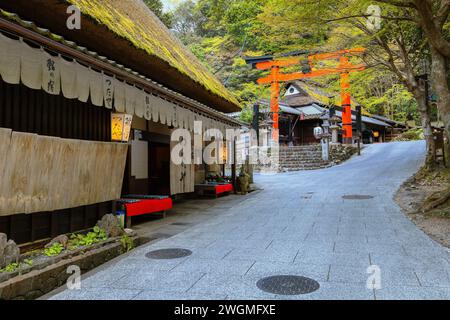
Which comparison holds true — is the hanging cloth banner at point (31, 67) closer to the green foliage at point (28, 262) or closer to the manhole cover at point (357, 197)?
the green foliage at point (28, 262)

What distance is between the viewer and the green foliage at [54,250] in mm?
5305

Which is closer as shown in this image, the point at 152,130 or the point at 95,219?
the point at 95,219

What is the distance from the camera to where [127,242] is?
22.1 ft

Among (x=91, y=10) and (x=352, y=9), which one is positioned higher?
(x=352, y=9)

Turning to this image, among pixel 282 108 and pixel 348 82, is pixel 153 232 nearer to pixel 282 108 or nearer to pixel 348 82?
pixel 348 82

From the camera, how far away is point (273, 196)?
1389 cm

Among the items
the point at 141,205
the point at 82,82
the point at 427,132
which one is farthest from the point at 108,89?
the point at 427,132

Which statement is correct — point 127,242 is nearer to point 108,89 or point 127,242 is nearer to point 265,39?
point 108,89

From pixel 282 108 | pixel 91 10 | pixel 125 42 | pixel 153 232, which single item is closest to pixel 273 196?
pixel 153 232

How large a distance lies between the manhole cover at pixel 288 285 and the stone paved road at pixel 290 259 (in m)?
0.12

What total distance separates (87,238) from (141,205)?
100 inches
